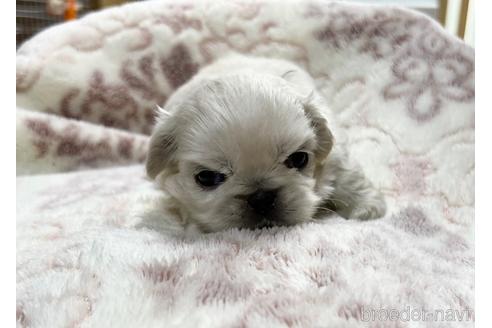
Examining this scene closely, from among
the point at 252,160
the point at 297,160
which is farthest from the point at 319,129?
the point at 252,160

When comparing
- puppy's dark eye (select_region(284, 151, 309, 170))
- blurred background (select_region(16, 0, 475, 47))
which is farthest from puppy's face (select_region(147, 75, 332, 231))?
blurred background (select_region(16, 0, 475, 47))

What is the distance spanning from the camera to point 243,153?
1243 mm

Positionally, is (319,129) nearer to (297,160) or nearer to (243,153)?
(297,160)

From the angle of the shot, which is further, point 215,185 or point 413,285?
point 215,185

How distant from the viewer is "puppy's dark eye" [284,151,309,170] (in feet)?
4.45

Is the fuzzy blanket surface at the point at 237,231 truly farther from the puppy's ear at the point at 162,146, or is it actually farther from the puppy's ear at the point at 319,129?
the puppy's ear at the point at 319,129

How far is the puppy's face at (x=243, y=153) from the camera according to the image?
1239 mm

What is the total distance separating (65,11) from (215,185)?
2.74 m

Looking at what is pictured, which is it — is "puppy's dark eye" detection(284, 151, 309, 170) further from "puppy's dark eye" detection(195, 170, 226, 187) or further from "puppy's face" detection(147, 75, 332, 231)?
"puppy's dark eye" detection(195, 170, 226, 187)

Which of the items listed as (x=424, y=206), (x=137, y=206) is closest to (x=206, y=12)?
(x=137, y=206)

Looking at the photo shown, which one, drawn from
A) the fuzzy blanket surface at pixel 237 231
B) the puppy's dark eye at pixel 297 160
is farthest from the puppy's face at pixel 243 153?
the fuzzy blanket surface at pixel 237 231

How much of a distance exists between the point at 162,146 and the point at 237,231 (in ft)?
1.50
